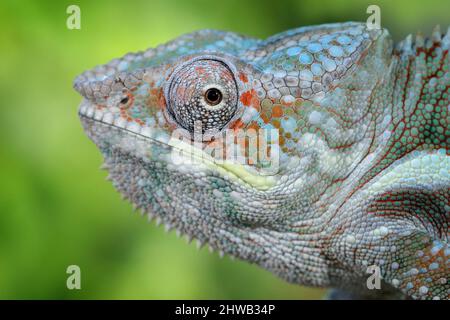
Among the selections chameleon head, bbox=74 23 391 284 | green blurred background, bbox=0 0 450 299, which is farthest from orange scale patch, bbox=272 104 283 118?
green blurred background, bbox=0 0 450 299

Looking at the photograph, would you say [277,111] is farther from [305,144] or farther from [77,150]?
[77,150]

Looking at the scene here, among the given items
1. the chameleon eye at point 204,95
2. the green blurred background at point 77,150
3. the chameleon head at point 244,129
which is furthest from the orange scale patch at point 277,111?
the green blurred background at point 77,150

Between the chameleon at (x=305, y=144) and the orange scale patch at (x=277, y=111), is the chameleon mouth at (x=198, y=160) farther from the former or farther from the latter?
the orange scale patch at (x=277, y=111)

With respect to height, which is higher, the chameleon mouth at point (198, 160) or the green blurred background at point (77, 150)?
the green blurred background at point (77, 150)

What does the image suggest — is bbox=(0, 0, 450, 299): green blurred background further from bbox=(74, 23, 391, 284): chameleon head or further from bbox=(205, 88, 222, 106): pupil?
bbox=(205, 88, 222, 106): pupil

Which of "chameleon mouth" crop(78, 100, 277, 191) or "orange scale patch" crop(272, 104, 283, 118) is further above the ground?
"orange scale patch" crop(272, 104, 283, 118)

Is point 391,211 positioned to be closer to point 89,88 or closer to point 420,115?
point 420,115

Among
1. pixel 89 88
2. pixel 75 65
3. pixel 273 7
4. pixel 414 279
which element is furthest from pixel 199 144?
pixel 273 7
